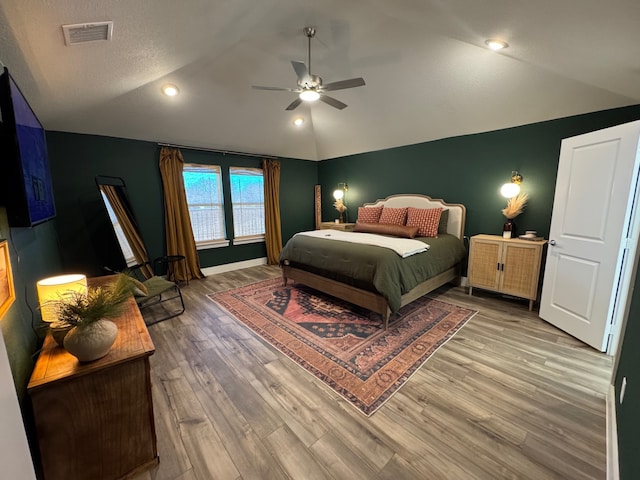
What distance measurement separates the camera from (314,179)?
6242mm

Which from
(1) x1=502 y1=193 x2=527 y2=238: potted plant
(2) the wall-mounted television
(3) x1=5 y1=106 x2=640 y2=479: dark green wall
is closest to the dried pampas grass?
(1) x1=502 y1=193 x2=527 y2=238: potted plant

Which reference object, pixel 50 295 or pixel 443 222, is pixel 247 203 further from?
pixel 50 295

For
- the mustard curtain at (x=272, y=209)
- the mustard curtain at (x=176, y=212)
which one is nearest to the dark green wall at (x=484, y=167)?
the mustard curtain at (x=272, y=209)

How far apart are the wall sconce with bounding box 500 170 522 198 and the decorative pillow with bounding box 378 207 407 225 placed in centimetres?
134

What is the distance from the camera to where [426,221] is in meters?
3.92

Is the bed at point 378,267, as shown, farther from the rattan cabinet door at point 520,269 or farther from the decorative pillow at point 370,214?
the decorative pillow at point 370,214

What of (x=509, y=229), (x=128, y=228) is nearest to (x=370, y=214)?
(x=509, y=229)

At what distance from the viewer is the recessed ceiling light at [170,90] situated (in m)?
3.14

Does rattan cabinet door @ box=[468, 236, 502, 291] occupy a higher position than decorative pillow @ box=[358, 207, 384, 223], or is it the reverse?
decorative pillow @ box=[358, 207, 384, 223]

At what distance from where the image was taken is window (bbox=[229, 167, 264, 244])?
498 centimetres

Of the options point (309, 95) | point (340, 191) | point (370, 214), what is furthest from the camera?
point (340, 191)

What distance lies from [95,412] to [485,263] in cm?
390

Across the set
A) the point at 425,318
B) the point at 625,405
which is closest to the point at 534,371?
the point at 625,405

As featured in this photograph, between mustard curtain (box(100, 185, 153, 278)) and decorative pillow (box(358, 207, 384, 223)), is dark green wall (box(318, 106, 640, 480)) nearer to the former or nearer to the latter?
decorative pillow (box(358, 207, 384, 223))
